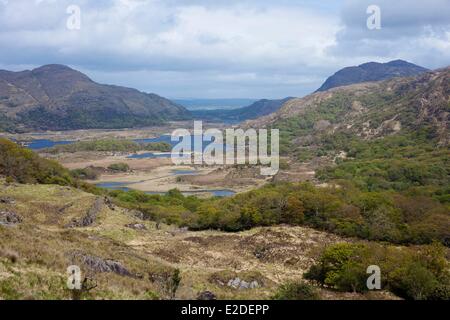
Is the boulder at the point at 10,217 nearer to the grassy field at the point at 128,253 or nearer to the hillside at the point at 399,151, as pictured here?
the grassy field at the point at 128,253

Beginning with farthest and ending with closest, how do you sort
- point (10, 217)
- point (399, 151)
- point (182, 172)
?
point (182, 172) < point (399, 151) < point (10, 217)

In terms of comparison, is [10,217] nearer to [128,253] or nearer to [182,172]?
[128,253]

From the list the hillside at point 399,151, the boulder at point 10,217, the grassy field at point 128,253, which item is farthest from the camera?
the hillside at point 399,151

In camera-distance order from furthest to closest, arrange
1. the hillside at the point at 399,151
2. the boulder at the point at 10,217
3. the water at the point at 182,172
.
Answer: the water at the point at 182,172, the hillside at the point at 399,151, the boulder at the point at 10,217

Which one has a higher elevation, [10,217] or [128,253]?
[10,217]

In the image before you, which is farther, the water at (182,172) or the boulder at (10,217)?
the water at (182,172)

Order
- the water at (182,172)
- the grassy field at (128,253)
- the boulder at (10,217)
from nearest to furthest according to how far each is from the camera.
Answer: the grassy field at (128,253) → the boulder at (10,217) → the water at (182,172)

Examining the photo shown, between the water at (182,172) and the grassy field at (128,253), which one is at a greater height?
the grassy field at (128,253)

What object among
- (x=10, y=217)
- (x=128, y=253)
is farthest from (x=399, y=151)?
(x=10, y=217)

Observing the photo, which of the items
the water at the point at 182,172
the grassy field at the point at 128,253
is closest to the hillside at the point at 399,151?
the water at the point at 182,172
